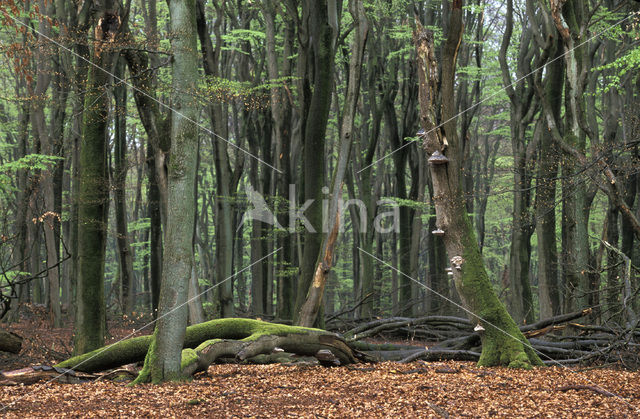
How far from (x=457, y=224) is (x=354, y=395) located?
10.0 feet

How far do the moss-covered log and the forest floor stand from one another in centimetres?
28

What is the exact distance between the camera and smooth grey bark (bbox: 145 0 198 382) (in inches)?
270

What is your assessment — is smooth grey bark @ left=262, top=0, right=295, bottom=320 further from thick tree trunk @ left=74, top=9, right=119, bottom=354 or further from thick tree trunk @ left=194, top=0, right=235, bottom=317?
thick tree trunk @ left=74, top=9, right=119, bottom=354

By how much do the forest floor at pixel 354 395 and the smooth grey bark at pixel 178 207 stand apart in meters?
0.43

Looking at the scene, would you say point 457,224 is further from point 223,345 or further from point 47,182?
point 47,182

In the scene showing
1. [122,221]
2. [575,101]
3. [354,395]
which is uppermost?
[575,101]

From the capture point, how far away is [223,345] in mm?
7633

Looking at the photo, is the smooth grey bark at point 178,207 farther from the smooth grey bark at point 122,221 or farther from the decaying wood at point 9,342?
the smooth grey bark at point 122,221

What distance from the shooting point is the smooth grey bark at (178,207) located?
685 centimetres

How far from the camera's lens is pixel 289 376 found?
7.79 m

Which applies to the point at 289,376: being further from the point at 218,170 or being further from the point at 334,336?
the point at 218,170

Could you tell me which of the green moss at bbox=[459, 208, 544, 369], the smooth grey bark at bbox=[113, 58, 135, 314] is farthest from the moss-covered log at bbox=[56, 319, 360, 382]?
the smooth grey bark at bbox=[113, 58, 135, 314]

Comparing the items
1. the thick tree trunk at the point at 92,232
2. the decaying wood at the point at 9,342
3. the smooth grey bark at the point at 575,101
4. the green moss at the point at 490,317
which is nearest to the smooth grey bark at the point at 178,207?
the decaying wood at the point at 9,342

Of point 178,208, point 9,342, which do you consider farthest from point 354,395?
point 9,342
